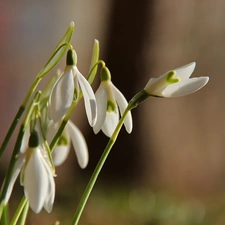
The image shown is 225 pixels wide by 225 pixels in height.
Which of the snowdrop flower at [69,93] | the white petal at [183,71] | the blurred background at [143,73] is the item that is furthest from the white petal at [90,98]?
the blurred background at [143,73]

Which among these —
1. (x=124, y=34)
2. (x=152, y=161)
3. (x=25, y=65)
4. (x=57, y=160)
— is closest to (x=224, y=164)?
(x=152, y=161)

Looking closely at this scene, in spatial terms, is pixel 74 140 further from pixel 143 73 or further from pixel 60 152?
pixel 143 73

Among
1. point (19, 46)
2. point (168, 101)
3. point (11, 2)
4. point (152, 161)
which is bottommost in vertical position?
point (152, 161)

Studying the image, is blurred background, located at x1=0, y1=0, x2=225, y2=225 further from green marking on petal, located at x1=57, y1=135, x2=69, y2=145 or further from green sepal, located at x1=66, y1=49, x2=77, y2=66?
green sepal, located at x1=66, y1=49, x2=77, y2=66

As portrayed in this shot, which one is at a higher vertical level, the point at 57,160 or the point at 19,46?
the point at 19,46

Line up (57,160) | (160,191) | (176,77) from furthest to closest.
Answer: (160,191) < (57,160) < (176,77)

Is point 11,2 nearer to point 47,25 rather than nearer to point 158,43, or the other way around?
point 47,25

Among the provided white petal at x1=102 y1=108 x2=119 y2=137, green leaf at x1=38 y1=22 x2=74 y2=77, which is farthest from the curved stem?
white petal at x1=102 y1=108 x2=119 y2=137
